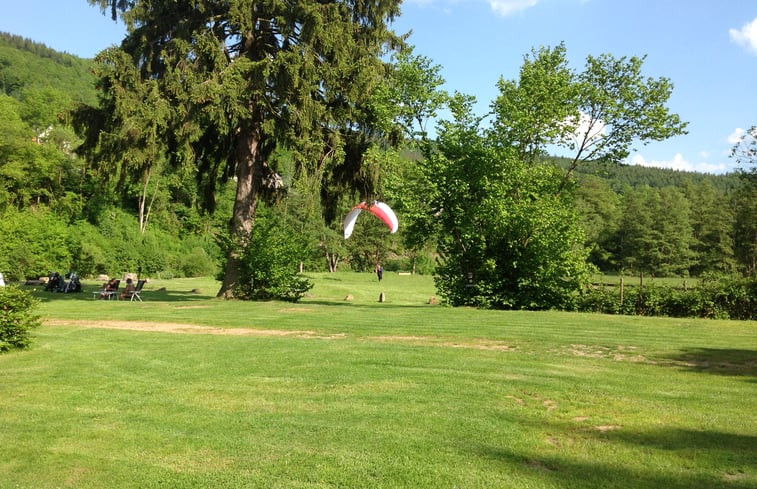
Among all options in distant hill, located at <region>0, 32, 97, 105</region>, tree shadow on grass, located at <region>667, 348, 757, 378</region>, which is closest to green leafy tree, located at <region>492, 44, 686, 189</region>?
tree shadow on grass, located at <region>667, 348, 757, 378</region>

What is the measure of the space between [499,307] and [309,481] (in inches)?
675

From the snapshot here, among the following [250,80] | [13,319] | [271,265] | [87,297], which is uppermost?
[250,80]

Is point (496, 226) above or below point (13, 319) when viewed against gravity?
above

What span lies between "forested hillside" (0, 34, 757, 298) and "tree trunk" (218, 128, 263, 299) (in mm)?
712

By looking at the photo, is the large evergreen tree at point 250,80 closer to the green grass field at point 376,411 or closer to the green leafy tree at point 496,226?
the green leafy tree at point 496,226

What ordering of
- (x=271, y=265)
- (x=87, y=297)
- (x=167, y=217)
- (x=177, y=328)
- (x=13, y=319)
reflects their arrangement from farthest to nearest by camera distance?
(x=167, y=217)
(x=87, y=297)
(x=271, y=265)
(x=177, y=328)
(x=13, y=319)

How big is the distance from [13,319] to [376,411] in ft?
23.4

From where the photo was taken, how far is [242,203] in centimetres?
2153

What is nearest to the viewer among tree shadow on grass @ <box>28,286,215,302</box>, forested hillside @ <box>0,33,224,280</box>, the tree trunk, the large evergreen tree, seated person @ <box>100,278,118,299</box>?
the large evergreen tree

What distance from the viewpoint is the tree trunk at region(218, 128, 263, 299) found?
21.2 meters

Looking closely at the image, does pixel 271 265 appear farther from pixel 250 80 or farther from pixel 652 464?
pixel 652 464

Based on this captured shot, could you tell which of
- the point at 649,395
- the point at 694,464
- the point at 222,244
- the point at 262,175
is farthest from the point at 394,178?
the point at 694,464

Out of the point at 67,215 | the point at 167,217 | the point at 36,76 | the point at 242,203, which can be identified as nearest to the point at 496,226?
the point at 242,203

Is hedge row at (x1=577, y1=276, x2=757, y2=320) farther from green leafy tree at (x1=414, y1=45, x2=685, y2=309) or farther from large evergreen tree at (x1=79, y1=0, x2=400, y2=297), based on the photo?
large evergreen tree at (x1=79, y1=0, x2=400, y2=297)
